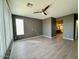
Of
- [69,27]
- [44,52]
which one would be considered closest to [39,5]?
[44,52]

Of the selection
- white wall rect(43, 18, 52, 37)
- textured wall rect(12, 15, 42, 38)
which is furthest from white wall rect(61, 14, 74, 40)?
textured wall rect(12, 15, 42, 38)

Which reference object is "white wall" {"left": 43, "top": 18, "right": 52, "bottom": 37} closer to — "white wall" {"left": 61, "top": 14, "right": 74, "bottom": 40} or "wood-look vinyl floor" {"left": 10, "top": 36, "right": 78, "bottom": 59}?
"white wall" {"left": 61, "top": 14, "right": 74, "bottom": 40}

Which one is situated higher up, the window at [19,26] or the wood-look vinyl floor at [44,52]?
the window at [19,26]

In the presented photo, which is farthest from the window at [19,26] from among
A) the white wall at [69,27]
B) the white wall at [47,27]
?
the white wall at [69,27]

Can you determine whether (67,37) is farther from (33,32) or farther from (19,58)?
(19,58)

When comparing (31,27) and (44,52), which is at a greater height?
(31,27)

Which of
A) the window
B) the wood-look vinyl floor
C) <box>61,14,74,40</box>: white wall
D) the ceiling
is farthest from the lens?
<box>61,14,74,40</box>: white wall

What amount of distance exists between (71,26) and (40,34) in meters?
4.12

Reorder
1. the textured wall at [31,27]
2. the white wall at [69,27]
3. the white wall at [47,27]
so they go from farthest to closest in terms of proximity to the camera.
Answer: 1. the white wall at [47,27]
2. the textured wall at [31,27]
3. the white wall at [69,27]

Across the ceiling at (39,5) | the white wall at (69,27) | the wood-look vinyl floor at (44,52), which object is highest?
the ceiling at (39,5)

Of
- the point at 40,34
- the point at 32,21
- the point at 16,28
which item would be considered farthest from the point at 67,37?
the point at 16,28

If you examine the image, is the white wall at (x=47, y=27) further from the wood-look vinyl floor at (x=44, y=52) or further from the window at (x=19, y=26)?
the wood-look vinyl floor at (x=44, y=52)

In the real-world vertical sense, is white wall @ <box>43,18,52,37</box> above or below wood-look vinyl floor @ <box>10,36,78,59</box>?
above

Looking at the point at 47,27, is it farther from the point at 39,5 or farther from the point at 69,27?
the point at 39,5
